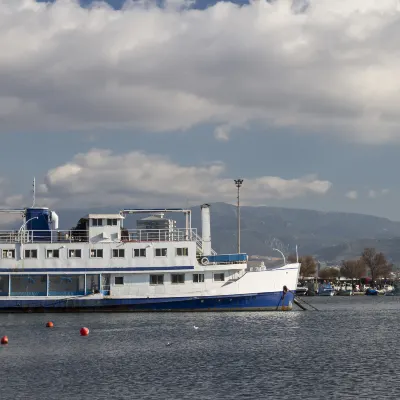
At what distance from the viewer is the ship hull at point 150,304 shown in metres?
73.6

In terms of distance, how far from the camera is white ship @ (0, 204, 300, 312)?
73.5 metres

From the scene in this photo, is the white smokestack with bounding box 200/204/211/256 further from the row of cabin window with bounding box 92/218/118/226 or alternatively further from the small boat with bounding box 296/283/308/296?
the small boat with bounding box 296/283/308/296

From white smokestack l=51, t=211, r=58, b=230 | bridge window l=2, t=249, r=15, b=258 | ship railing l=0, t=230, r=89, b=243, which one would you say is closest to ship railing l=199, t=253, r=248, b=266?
ship railing l=0, t=230, r=89, b=243

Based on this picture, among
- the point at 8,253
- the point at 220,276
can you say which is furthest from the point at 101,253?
the point at 220,276

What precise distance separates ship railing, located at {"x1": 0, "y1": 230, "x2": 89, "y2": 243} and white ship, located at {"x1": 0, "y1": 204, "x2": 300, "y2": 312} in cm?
43

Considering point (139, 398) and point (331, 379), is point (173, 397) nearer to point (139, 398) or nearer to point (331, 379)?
point (139, 398)

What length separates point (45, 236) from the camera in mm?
76875

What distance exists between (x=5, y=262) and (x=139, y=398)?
44237mm

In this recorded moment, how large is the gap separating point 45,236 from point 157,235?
1087cm

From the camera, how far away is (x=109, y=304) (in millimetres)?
74062

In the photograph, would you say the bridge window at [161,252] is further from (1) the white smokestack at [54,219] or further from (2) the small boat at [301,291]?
(2) the small boat at [301,291]

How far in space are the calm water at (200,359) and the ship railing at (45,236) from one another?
851 cm

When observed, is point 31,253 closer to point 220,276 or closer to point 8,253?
point 8,253

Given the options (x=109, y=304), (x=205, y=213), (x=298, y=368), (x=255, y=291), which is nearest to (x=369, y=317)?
(x=255, y=291)
